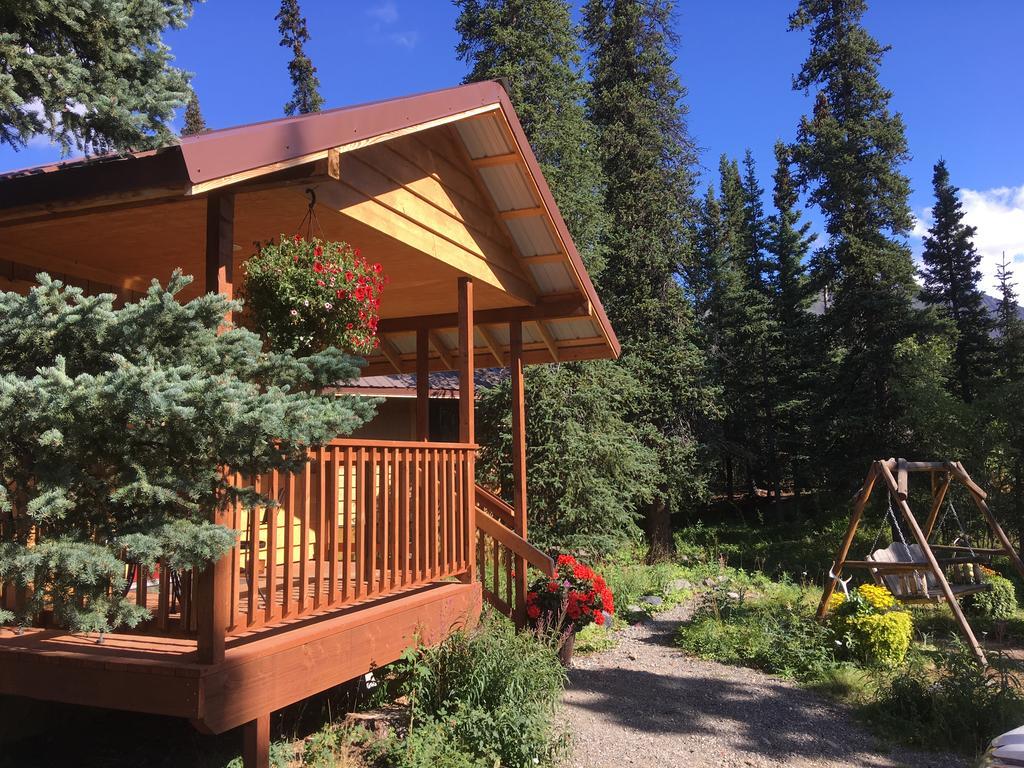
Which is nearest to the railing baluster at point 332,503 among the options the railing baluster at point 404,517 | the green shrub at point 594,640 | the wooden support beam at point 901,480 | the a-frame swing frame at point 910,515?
the railing baluster at point 404,517

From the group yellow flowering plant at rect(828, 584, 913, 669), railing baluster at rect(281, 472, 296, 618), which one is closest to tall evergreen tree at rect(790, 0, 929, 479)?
yellow flowering plant at rect(828, 584, 913, 669)

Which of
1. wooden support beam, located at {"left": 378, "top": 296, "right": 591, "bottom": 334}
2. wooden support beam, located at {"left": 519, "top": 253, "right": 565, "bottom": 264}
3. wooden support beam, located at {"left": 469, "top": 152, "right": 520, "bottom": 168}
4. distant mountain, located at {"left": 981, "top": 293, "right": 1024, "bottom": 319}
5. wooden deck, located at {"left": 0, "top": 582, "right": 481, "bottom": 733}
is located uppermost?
distant mountain, located at {"left": 981, "top": 293, "right": 1024, "bottom": 319}

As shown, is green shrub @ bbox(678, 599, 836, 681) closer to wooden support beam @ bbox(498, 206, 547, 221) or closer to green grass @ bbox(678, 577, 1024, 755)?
green grass @ bbox(678, 577, 1024, 755)

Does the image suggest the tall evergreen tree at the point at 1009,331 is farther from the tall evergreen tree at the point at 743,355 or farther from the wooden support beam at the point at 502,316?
the wooden support beam at the point at 502,316

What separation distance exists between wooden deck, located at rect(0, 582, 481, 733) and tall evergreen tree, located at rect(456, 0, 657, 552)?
10.5 meters

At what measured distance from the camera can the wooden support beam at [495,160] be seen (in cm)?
677

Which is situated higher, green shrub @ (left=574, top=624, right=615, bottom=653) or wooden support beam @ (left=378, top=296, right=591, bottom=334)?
wooden support beam @ (left=378, top=296, right=591, bottom=334)

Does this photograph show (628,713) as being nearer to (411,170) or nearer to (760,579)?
(411,170)

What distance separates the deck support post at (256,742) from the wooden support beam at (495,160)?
4.80 m

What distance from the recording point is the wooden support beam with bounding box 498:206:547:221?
718 centimetres

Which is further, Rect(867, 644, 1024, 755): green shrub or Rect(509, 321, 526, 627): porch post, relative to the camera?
Rect(509, 321, 526, 627): porch post

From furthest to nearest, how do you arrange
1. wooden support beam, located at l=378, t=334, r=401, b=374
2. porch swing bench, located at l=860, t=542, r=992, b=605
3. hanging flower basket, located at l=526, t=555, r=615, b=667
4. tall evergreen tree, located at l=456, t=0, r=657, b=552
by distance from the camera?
tall evergreen tree, located at l=456, t=0, r=657, b=552
wooden support beam, located at l=378, t=334, r=401, b=374
porch swing bench, located at l=860, t=542, r=992, b=605
hanging flower basket, located at l=526, t=555, r=615, b=667

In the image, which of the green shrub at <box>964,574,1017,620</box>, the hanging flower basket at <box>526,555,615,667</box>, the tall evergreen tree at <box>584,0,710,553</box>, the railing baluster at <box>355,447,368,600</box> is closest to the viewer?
the railing baluster at <box>355,447,368,600</box>

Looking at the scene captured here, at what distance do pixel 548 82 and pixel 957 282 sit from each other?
53.1 ft
